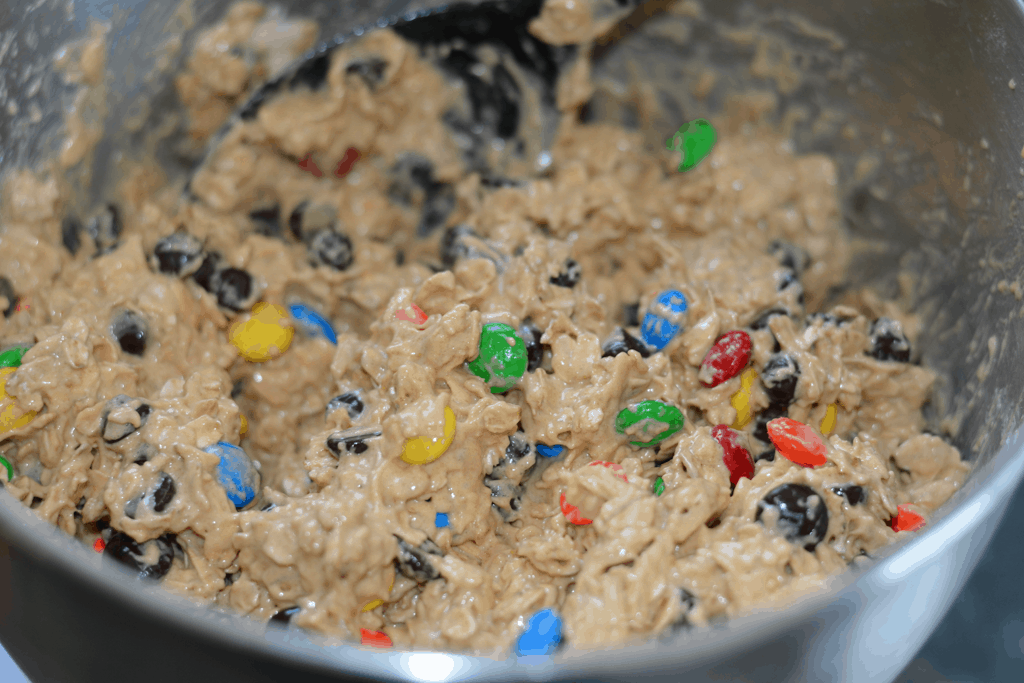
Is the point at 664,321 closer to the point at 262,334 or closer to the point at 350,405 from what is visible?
the point at 350,405

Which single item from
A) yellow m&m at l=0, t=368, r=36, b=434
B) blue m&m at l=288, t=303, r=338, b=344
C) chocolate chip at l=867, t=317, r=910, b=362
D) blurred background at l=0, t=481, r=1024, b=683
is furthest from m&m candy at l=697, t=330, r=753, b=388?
yellow m&m at l=0, t=368, r=36, b=434

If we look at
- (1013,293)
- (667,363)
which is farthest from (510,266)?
(1013,293)

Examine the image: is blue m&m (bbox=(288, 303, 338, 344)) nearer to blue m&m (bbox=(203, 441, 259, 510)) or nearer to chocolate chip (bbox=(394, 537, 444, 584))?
blue m&m (bbox=(203, 441, 259, 510))

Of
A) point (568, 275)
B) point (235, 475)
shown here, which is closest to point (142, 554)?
point (235, 475)

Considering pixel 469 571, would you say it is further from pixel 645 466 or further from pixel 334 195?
pixel 334 195

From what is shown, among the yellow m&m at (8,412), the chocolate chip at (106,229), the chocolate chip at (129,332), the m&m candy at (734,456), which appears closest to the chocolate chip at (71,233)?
the chocolate chip at (106,229)

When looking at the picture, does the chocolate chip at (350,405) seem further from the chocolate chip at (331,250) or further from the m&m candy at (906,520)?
the m&m candy at (906,520)
